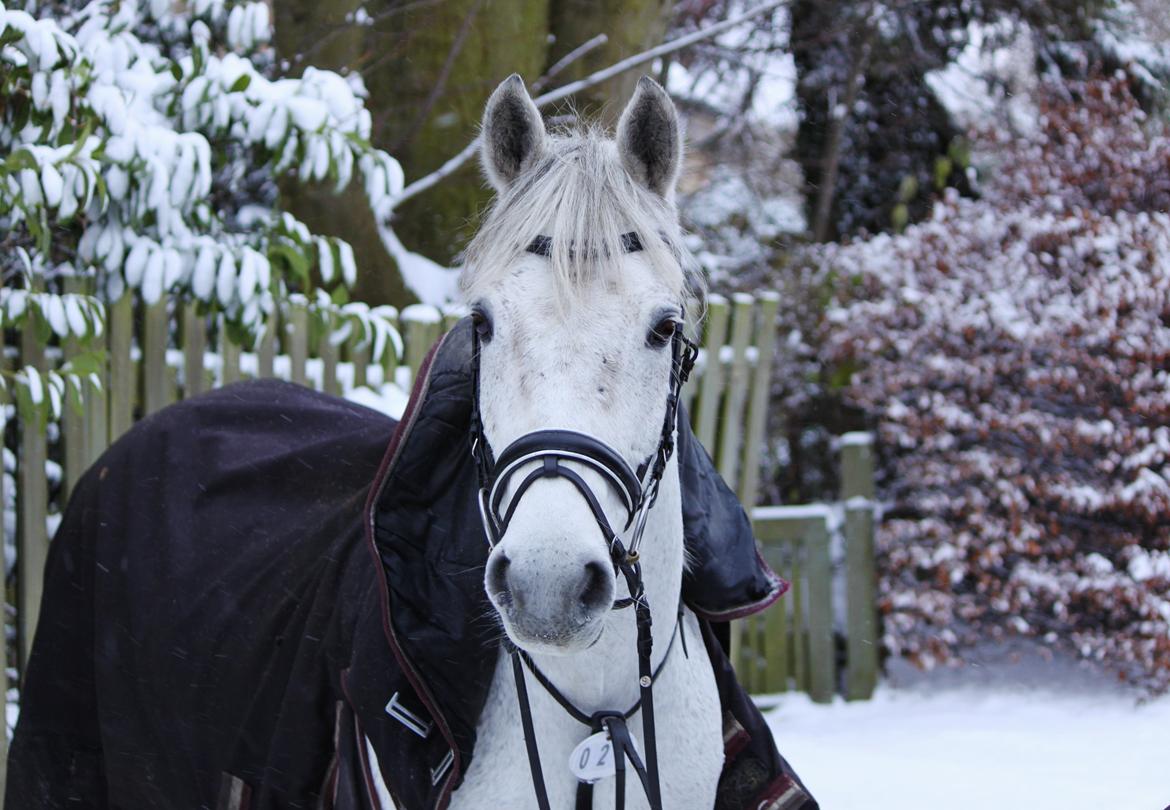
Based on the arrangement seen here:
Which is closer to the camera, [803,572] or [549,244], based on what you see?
[549,244]

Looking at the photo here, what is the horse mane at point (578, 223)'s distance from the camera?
6.55 ft

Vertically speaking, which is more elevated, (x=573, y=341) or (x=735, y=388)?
(x=573, y=341)

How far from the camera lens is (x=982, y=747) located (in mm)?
5102

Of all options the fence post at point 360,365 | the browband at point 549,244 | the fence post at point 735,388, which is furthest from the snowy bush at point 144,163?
the fence post at point 735,388

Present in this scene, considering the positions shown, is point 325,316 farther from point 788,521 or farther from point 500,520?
→ point 788,521

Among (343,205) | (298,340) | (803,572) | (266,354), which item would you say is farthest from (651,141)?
(803,572)

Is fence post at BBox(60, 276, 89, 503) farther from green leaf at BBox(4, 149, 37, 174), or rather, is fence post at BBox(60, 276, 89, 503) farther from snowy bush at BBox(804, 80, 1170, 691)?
snowy bush at BBox(804, 80, 1170, 691)

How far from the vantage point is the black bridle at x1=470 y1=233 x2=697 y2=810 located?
5.82 feet

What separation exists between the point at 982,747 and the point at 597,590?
4017 millimetres

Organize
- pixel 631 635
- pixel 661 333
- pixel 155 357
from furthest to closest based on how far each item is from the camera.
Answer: pixel 155 357 < pixel 631 635 < pixel 661 333

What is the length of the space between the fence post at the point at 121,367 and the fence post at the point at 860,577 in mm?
3632

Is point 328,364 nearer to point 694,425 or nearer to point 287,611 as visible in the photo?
point 694,425

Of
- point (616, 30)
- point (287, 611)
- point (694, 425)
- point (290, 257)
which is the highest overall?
point (616, 30)

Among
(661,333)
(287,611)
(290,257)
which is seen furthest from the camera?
(290,257)
